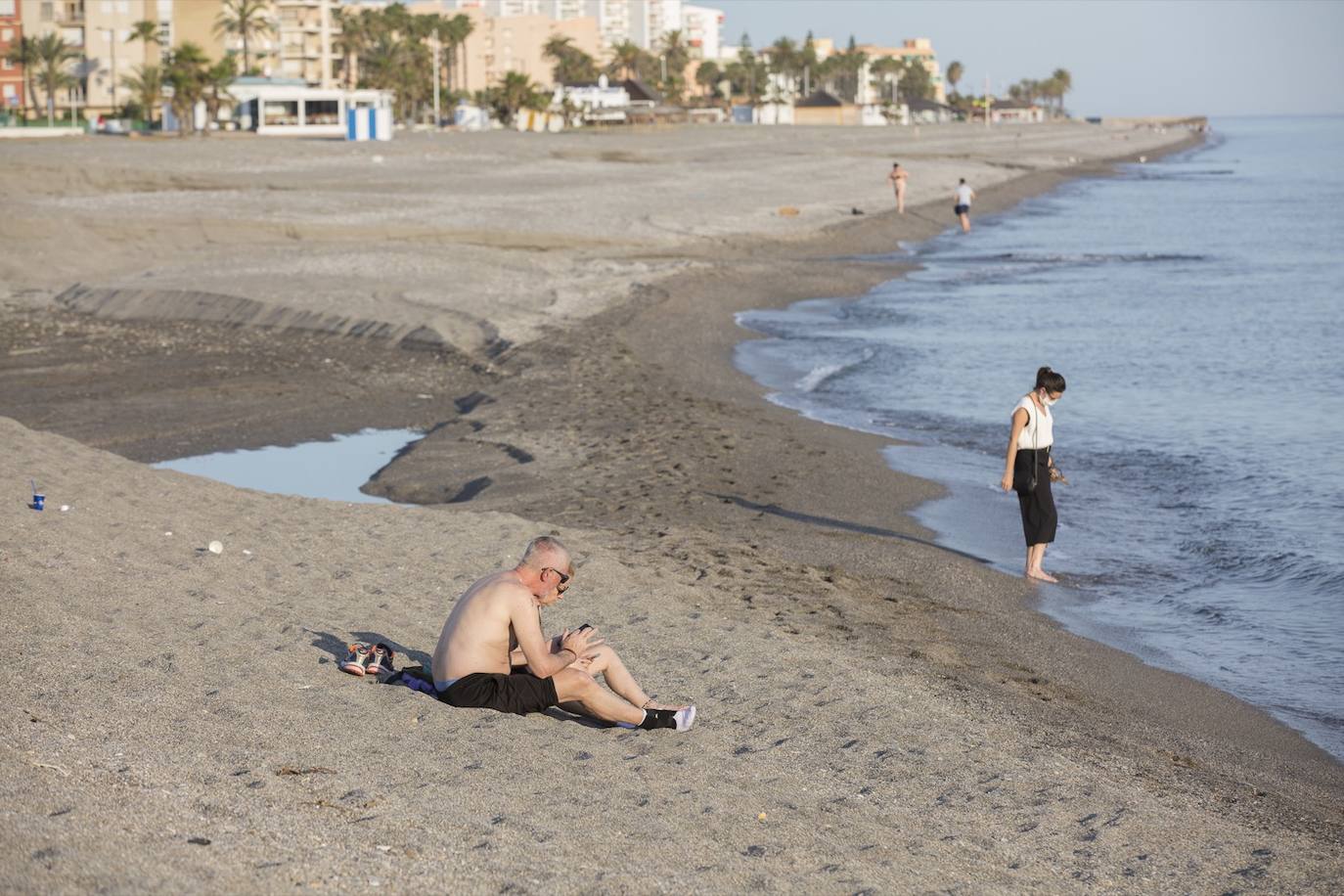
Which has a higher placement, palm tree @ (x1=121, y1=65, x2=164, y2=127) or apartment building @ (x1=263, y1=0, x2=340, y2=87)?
apartment building @ (x1=263, y1=0, x2=340, y2=87)

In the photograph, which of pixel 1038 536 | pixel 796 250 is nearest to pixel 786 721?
pixel 1038 536

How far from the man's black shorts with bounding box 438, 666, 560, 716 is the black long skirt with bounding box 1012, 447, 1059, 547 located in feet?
15.2

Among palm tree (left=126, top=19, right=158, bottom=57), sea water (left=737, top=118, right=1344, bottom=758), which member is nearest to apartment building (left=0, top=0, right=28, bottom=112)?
palm tree (left=126, top=19, right=158, bottom=57)

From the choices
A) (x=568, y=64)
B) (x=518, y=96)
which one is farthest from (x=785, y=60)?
(x=518, y=96)

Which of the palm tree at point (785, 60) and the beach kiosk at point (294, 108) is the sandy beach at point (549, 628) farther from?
the palm tree at point (785, 60)

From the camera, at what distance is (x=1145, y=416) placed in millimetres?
17469

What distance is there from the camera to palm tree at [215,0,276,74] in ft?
302

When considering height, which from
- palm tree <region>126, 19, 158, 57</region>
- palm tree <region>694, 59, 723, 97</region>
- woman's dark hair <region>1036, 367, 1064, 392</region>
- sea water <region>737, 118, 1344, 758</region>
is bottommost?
sea water <region>737, 118, 1344, 758</region>

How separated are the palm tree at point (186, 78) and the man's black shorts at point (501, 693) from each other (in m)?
71.7

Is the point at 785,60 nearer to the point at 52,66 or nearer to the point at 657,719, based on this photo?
the point at 52,66

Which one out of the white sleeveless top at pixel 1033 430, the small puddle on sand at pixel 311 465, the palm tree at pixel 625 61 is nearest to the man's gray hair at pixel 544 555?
the white sleeveless top at pixel 1033 430

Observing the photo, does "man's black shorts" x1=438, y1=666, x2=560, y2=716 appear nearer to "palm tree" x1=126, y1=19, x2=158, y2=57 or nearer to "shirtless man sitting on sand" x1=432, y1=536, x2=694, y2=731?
"shirtless man sitting on sand" x1=432, y1=536, x2=694, y2=731

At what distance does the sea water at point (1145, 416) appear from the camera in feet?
32.0

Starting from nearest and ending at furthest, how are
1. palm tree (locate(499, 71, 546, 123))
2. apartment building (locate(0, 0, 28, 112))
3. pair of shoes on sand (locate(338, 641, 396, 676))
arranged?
pair of shoes on sand (locate(338, 641, 396, 676)), apartment building (locate(0, 0, 28, 112)), palm tree (locate(499, 71, 546, 123))
